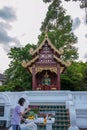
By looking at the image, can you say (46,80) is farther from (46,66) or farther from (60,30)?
(60,30)

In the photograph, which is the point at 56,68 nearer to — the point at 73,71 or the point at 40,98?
the point at 40,98

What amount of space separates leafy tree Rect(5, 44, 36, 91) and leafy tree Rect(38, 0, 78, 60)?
7.71 ft

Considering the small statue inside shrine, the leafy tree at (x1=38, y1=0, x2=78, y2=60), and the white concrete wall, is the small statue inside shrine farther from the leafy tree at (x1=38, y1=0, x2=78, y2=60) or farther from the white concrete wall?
the leafy tree at (x1=38, y1=0, x2=78, y2=60)

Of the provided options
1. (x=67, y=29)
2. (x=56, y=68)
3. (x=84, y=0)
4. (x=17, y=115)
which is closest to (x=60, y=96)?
(x=56, y=68)

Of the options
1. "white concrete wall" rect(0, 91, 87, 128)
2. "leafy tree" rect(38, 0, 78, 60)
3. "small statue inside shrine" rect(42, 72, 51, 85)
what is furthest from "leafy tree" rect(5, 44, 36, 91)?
"white concrete wall" rect(0, 91, 87, 128)

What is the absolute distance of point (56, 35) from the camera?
989 inches

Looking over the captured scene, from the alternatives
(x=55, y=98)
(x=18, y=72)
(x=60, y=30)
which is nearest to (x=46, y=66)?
(x=55, y=98)

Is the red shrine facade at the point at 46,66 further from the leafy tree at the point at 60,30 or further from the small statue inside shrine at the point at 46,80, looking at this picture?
the leafy tree at the point at 60,30

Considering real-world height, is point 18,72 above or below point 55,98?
above

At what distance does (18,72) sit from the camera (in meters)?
22.3

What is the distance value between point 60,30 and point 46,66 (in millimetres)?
10637

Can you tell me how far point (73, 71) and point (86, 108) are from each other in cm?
1190

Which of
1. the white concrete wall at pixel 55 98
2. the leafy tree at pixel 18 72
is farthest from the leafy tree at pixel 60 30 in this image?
the white concrete wall at pixel 55 98

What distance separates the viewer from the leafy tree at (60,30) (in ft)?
81.8
